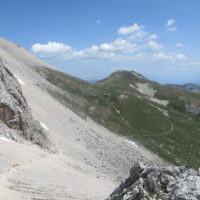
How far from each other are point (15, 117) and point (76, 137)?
24760 millimetres

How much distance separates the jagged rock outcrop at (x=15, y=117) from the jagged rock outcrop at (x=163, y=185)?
27041 millimetres

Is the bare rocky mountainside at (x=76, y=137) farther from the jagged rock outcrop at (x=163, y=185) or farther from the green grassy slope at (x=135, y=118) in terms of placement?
the green grassy slope at (x=135, y=118)

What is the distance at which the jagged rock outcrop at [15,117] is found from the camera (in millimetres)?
45438

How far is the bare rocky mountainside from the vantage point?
2985 cm

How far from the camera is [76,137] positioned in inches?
2734

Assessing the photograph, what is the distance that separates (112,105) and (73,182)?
8523cm

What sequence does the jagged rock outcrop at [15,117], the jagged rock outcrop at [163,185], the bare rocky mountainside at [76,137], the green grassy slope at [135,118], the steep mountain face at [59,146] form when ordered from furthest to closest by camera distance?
the green grassy slope at [135,118] → the jagged rock outcrop at [15,117] → the bare rocky mountainside at [76,137] → the steep mountain face at [59,146] → the jagged rock outcrop at [163,185]

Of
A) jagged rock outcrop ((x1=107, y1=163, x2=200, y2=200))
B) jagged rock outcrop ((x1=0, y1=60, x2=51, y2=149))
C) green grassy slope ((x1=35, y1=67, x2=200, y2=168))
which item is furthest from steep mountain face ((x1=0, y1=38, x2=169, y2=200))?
jagged rock outcrop ((x1=107, y1=163, x2=200, y2=200))

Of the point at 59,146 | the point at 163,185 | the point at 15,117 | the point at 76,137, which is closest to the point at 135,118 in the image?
the point at 76,137

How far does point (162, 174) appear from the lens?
63.3 feet

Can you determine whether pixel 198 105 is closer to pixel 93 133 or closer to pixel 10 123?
pixel 93 133

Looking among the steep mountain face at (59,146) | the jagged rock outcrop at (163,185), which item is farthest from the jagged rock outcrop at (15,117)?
the jagged rock outcrop at (163,185)

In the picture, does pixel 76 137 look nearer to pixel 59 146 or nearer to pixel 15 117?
pixel 59 146

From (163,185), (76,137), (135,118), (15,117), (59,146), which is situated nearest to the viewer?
(163,185)
